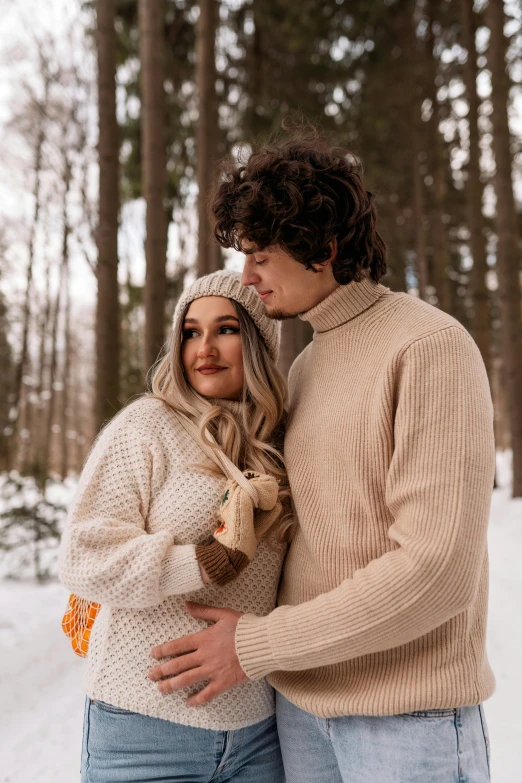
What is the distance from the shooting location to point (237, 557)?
1.70m

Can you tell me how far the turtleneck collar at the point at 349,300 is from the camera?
5.98 ft

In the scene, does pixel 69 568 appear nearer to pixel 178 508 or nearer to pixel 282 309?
pixel 178 508

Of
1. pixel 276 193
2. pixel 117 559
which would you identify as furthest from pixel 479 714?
pixel 276 193

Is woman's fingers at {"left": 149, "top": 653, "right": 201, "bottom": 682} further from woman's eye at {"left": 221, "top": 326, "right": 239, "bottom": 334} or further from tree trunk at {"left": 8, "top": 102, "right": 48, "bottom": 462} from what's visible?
tree trunk at {"left": 8, "top": 102, "right": 48, "bottom": 462}

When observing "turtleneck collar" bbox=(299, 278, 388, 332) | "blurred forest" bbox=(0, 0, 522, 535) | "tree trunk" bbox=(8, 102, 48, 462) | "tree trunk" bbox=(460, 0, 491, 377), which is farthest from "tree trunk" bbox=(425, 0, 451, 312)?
"turtleneck collar" bbox=(299, 278, 388, 332)

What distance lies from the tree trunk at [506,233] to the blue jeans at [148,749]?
776 cm

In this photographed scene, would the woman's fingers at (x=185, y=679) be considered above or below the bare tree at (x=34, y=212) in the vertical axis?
below

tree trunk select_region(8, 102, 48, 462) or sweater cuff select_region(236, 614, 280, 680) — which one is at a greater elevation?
tree trunk select_region(8, 102, 48, 462)

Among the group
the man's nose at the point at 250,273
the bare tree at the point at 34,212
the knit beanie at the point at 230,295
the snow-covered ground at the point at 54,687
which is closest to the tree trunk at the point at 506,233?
the snow-covered ground at the point at 54,687

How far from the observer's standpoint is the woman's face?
2104 millimetres

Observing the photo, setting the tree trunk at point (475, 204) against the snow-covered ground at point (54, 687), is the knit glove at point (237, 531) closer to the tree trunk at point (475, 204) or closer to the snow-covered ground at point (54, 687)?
the snow-covered ground at point (54, 687)

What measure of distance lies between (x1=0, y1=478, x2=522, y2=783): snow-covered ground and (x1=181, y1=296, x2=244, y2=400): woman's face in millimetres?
2552

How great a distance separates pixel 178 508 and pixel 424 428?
0.77m

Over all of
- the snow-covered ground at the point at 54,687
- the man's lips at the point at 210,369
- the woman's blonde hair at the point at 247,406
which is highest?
the man's lips at the point at 210,369
